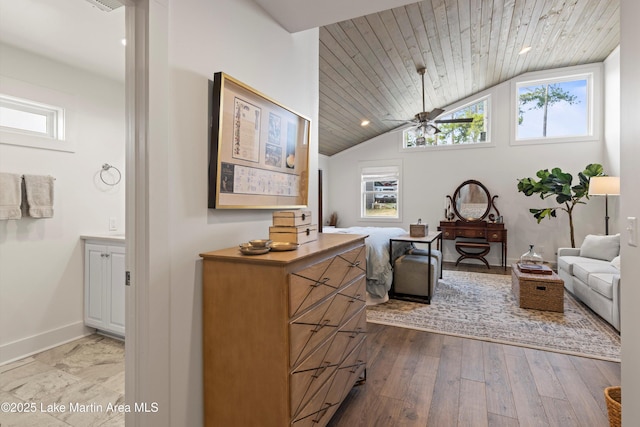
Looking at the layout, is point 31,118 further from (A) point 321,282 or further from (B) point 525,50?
(B) point 525,50

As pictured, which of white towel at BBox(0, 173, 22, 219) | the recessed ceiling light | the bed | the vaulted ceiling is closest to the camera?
the vaulted ceiling

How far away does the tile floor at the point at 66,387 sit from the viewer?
180 centimetres

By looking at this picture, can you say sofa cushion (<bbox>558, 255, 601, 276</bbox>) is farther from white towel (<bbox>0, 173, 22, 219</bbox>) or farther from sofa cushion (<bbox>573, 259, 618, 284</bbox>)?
white towel (<bbox>0, 173, 22, 219</bbox>)

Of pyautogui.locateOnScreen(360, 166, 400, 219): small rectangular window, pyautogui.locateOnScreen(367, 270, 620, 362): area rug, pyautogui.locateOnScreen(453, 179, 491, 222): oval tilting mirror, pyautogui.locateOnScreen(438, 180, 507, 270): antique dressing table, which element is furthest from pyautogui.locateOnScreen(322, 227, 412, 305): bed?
pyautogui.locateOnScreen(360, 166, 400, 219): small rectangular window

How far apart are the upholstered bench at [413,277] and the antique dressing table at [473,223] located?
2369 millimetres

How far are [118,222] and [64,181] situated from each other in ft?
2.02

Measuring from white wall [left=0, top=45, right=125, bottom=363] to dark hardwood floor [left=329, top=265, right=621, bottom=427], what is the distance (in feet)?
8.46

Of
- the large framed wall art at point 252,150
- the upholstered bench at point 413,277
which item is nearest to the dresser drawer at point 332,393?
the large framed wall art at point 252,150

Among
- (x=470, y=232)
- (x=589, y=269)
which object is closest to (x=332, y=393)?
(x=589, y=269)

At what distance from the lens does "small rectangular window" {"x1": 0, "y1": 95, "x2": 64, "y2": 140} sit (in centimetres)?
249

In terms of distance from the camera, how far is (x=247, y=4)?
5.81 feet

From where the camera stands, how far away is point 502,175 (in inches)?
242

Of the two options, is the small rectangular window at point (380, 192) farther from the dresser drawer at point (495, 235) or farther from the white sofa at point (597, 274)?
the white sofa at point (597, 274)

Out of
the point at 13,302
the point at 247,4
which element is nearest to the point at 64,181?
the point at 13,302
